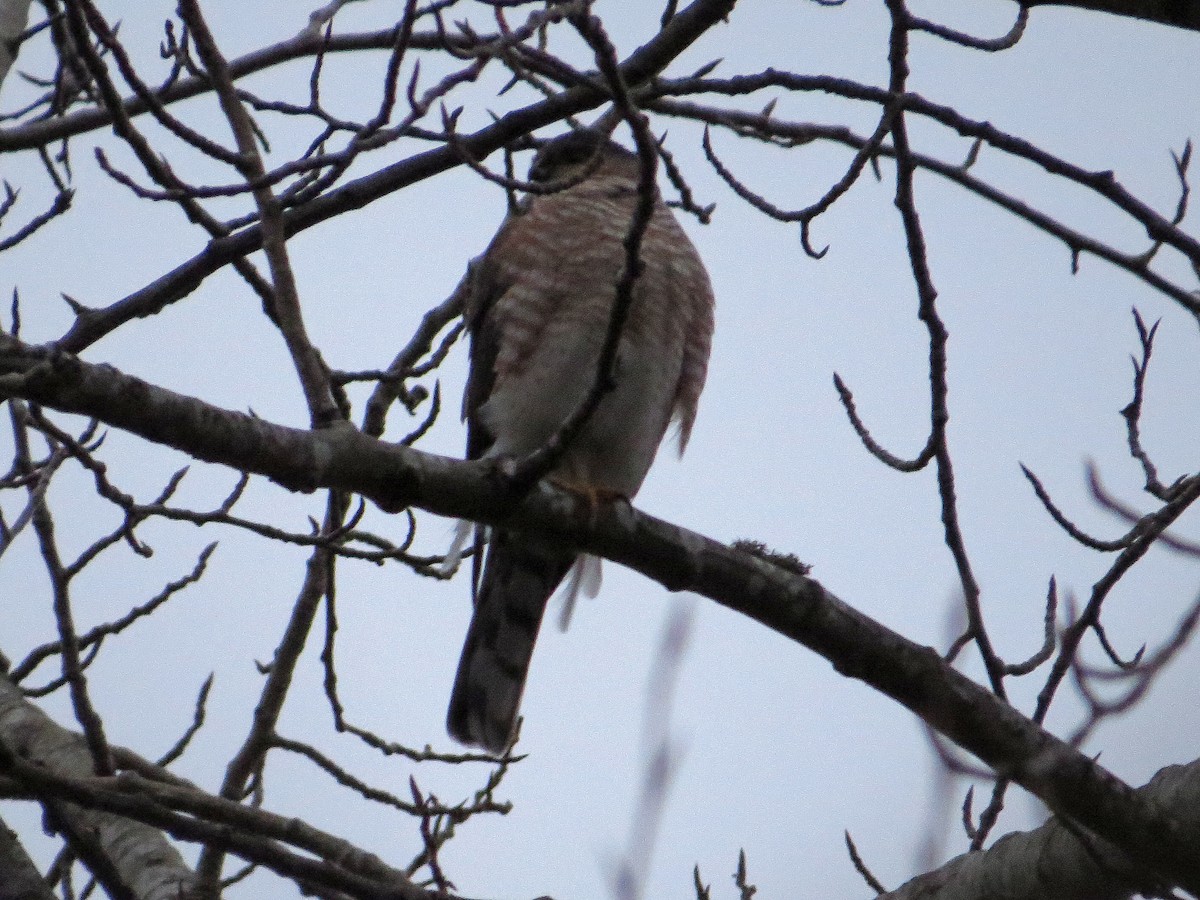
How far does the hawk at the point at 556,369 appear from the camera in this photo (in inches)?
181

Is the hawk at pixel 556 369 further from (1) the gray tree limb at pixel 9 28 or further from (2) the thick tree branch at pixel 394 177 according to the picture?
(1) the gray tree limb at pixel 9 28

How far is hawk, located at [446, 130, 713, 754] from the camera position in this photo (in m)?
4.59

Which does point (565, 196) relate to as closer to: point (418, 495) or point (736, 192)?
point (736, 192)

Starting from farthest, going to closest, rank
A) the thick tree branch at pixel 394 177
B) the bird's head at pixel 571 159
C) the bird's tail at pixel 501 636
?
the bird's head at pixel 571 159 → the bird's tail at pixel 501 636 → the thick tree branch at pixel 394 177

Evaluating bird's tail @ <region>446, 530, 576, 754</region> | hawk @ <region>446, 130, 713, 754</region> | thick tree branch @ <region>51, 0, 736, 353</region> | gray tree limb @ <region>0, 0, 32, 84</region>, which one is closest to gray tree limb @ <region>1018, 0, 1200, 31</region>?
thick tree branch @ <region>51, 0, 736, 353</region>

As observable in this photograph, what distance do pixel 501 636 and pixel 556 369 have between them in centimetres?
101

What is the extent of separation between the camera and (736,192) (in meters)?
3.40

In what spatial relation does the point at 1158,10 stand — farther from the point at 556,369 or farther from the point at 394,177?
the point at 556,369

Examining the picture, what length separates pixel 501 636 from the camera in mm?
5016

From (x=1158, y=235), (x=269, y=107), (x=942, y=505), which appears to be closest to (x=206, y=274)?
(x=269, y=107)

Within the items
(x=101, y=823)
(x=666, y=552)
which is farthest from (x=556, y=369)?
(x=101, y=823)

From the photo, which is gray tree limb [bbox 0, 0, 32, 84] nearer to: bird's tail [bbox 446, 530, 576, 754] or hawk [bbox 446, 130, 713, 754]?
hawk [bbox 446, 130, 713, 754]

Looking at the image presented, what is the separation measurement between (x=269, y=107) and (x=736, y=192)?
3.97ft

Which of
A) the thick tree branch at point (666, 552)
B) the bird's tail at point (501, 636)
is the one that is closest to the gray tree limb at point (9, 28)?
the bird's tail at point (501, 636)
